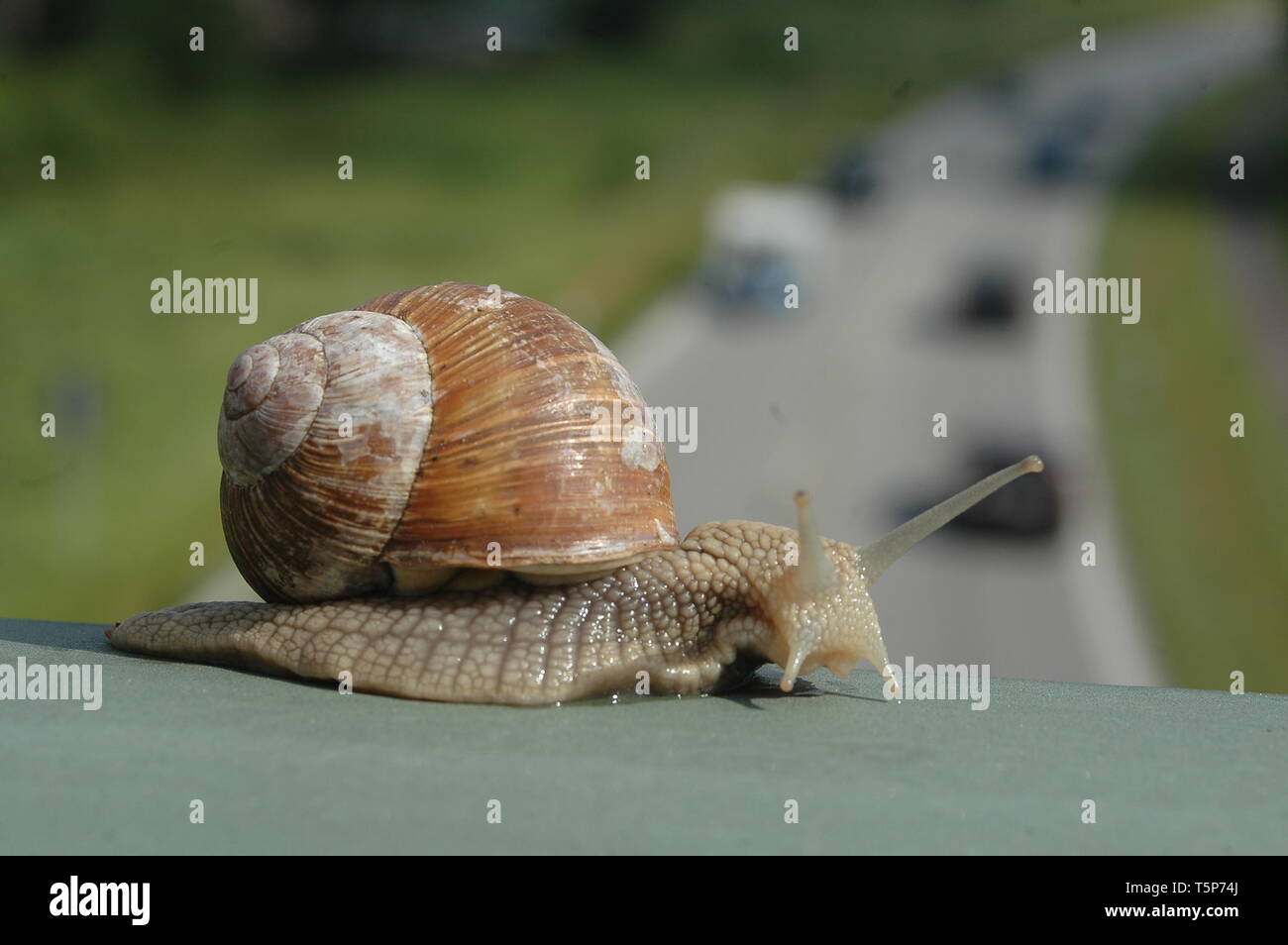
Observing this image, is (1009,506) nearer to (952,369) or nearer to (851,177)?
(952,369)

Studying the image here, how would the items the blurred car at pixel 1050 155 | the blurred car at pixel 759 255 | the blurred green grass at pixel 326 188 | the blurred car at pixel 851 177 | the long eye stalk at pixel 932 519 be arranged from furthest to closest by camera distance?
the blurred car at pixel 1050 155 < the blurred car at pixel 851 177 < the blurred car at pixel 759 255 < the blurred green grass at pixel 326 188 < the long eye stalk at pixel 932 519

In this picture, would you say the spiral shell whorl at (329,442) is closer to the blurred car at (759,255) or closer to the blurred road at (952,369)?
the blurred road at (952,369)

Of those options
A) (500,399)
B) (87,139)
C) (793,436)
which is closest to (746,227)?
(793,436)

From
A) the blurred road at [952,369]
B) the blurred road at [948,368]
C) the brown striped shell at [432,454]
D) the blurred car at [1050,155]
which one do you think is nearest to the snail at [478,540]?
the brown striped shell at [432,454]

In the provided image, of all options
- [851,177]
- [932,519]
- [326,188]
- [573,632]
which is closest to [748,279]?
[851,177]

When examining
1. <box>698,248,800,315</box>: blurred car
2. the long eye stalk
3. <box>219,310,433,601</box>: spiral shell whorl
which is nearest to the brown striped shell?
<box>219,310,433,601</box>: spiral shell whorl

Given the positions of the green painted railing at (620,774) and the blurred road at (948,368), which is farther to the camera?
the blurred road at (948,368)

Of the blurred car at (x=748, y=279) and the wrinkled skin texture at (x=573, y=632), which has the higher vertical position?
the blurred car at (x=748, y=279)
